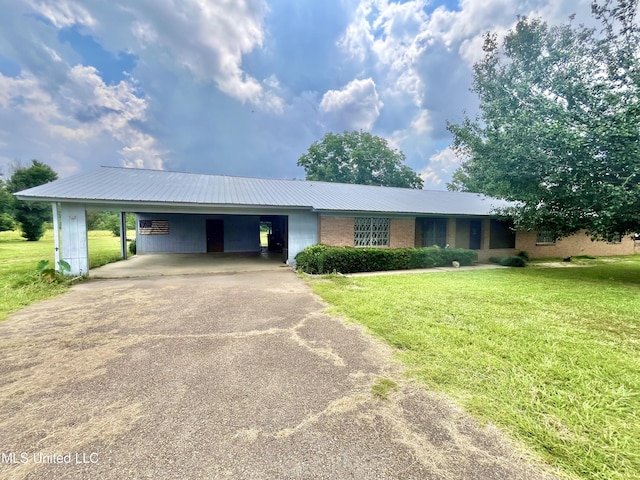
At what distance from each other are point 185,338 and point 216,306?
1803mm

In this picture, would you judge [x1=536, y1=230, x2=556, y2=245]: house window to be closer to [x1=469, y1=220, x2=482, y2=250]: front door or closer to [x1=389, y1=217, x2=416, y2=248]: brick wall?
[x1=469, y1=220, x2=482, y2=250]: front door

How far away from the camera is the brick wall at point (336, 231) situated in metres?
12.4

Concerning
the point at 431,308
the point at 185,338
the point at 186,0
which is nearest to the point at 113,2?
the point at 186,0

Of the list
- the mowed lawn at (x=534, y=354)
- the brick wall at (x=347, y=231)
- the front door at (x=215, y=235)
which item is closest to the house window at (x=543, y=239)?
the brick wall at (x=347, y=231)

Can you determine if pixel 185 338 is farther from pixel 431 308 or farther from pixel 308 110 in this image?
pixel 308 110

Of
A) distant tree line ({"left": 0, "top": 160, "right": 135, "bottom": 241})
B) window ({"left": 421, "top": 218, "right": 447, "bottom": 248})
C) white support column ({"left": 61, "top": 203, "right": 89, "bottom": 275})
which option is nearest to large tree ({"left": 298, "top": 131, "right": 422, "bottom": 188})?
window ({"left": 421, "top": 218, "right": 447, "bottom": 248})

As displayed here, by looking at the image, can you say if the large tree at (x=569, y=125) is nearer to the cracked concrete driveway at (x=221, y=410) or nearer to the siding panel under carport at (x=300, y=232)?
the siding panel under carport at (x=300, y=232)

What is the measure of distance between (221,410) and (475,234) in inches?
629

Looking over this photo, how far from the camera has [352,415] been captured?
8.45 ft

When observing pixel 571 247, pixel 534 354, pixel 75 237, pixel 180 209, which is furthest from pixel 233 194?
pixel 571 247

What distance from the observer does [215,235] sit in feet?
57.6

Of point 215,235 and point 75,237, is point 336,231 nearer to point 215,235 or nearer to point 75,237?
point 215,235

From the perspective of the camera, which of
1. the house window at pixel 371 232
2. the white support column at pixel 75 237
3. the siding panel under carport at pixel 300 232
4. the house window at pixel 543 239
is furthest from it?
the house window at pixel 543 239

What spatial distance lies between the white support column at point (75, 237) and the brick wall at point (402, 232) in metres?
12.3
